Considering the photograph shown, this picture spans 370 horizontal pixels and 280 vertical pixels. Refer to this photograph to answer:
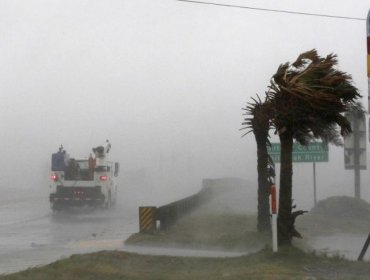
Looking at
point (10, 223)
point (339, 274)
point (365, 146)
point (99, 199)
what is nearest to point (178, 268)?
point (339, 274)

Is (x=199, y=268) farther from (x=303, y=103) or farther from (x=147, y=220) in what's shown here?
(x=147, y=220)

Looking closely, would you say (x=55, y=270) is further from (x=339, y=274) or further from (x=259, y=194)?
(x=259, y=194)

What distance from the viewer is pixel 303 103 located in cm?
1437

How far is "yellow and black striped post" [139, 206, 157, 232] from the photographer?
21359 millimetres

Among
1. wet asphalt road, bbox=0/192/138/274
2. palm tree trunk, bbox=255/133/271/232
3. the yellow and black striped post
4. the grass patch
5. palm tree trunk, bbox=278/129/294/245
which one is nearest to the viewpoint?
the grass patch

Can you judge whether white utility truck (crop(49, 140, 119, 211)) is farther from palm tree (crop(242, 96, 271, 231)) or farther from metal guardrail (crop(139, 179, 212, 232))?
palm tree (crop(242, 96, 271, 231))

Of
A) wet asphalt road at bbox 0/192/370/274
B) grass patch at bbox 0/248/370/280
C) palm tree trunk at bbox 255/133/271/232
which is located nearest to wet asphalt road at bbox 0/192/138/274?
wet asphalt road at bbox 0/192/370/274

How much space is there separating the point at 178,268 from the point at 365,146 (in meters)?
21.1

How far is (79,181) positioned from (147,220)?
52.1 feet

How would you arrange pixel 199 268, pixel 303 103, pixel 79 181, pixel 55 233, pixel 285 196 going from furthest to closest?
pixel 79 181, pixel 55 233, pixel 285 196, pixel 303 103, pixel 199 268

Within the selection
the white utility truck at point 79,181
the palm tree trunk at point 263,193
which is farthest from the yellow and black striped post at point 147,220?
the white utility truck at point 79,181

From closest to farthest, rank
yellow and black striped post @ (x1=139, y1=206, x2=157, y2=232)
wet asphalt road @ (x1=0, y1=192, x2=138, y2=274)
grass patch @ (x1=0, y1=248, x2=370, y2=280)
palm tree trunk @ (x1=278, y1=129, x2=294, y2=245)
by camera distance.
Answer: grass patch @ (x1=0, y1=248, x2=370, y2=280)
palm tree trunk @ (x1=278, y1=129, x2=294, y2=245)
wet asphalt road @ (x1=0, y1=192, x2=138, y2=274)
yellow and black striped post @ (x1=139, y1=206, x2=157, y2=232)

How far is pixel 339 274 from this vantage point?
1220 centimetres

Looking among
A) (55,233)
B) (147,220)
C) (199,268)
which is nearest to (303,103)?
(199,268)
